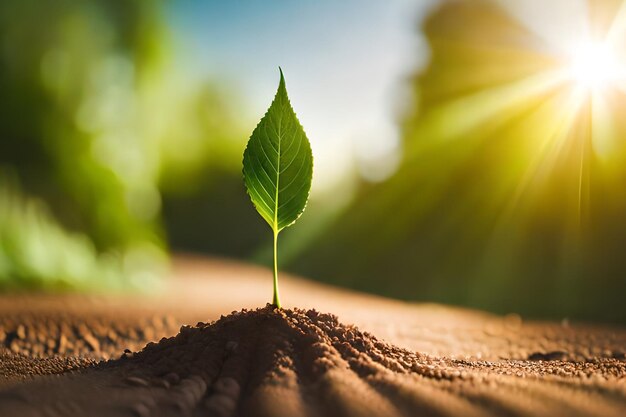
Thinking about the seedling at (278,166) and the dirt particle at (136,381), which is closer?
the dirt particle at (136,381)

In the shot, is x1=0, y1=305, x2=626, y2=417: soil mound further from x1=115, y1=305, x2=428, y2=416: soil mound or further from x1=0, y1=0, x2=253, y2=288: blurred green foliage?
x1=0, y1=0, x2=253, y2=288: blurred green foliage

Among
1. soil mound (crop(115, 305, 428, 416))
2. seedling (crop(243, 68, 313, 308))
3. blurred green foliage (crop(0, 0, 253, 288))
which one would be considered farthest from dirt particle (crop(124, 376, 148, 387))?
blurred green foliage (crop(0, 0, 253, 288))

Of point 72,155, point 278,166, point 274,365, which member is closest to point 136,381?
point 274,365

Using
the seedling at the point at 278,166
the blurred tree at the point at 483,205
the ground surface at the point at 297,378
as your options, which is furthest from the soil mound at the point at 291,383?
the blurred tree at the point at 483,205

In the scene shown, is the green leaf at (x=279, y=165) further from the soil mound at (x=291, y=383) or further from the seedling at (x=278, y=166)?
the soil mound at (x=291, y=383)

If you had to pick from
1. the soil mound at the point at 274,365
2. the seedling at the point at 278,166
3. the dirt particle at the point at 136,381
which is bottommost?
the dirt particle at the point at 136,381

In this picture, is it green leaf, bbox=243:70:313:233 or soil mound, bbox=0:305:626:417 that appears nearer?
soil mound, bbox=0:305:626:417

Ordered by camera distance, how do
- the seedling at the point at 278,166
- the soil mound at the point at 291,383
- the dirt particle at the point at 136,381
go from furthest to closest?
the seedling at the point at 278,166 → the dirt particle at the point at 136,381 → the soil mound at the point at 291,383

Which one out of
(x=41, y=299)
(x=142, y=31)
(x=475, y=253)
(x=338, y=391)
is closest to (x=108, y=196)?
(x=41, y=299)
